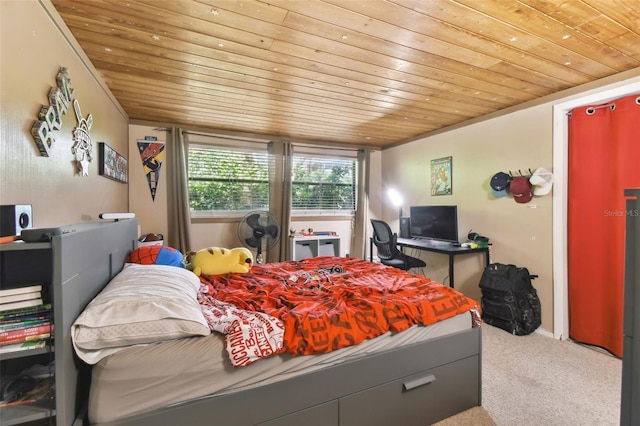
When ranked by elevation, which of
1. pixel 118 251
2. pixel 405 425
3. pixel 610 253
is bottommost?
pixel 405 425

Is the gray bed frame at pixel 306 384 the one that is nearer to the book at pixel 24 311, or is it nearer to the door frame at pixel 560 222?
the book at pixel 24 311

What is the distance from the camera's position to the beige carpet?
1608 millimetres

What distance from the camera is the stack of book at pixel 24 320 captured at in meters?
0.89

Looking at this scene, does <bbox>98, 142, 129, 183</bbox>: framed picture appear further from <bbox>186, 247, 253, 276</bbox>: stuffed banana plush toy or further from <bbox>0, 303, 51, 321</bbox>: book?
<bbox>0, 303, 51, 321</bbox>: book

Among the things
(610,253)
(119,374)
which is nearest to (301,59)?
(119,374)

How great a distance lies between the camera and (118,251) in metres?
1.79

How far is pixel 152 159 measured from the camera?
3.56 m

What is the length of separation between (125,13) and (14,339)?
1.58 metres

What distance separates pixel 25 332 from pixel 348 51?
2.09 metres

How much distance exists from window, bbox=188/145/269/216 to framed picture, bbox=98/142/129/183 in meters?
0.85

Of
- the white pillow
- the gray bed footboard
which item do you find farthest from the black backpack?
the white pillow

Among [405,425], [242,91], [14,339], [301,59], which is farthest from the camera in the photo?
[242,91]

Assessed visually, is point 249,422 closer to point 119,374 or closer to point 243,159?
point 119,374

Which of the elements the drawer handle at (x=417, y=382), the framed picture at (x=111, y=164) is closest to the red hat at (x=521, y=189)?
the drawer handle at (x=417, y=382)
